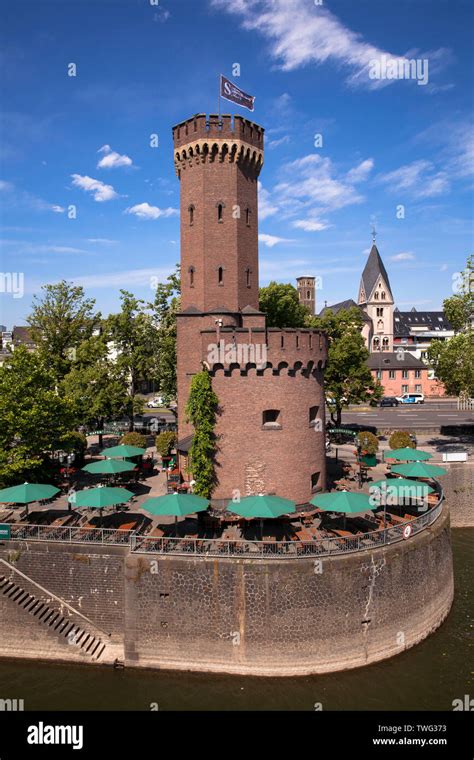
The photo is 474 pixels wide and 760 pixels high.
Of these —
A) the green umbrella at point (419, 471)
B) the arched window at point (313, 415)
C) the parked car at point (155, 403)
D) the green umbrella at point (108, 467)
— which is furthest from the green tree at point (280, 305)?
the parked car at point (155, 403)

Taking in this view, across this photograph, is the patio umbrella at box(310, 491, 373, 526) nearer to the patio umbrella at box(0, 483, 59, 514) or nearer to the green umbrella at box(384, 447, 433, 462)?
the green umbrella at box(384, 447, 433, 462)

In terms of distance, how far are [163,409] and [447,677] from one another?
6130cm

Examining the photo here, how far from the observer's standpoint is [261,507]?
804 inches

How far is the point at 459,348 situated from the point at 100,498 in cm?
3306

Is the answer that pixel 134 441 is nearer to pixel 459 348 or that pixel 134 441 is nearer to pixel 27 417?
pixel 27 417

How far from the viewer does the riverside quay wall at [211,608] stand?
19.3 meters

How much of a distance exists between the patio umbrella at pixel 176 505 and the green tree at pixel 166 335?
81.5 ft

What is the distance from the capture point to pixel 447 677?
1927 centimetres

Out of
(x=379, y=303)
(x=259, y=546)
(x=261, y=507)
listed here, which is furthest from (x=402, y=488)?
(x=379, y=303)

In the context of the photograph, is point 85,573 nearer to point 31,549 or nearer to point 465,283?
point 31,549

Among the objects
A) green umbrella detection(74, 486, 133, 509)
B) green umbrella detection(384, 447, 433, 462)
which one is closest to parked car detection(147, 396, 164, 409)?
green umbrella detection(384, 447, 433, 462)

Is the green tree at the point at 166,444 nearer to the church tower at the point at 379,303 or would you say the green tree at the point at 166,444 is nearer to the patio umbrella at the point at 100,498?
the patio umbrella at the point at 100,498

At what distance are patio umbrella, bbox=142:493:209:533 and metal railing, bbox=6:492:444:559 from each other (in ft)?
3.63
